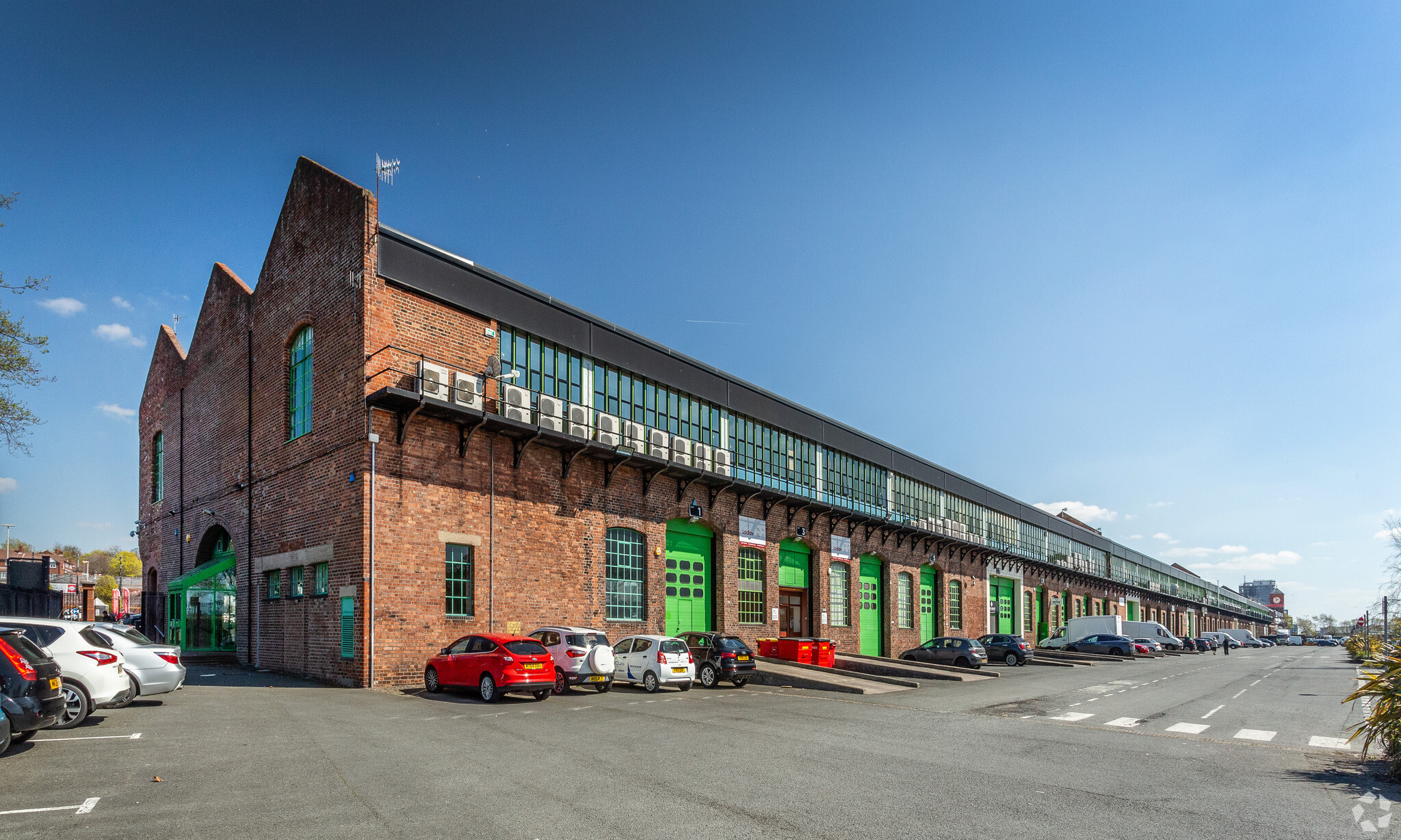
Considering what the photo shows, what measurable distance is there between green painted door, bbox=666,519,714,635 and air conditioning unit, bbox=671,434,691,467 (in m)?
2.18

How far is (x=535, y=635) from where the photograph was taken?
68.9 feet

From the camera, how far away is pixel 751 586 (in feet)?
112

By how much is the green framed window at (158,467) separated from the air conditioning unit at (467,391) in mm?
19131

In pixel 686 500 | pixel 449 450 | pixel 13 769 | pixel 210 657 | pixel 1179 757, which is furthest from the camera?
pixel 686 500

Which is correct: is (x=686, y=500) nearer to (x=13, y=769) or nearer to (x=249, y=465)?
(x=249, y=465)

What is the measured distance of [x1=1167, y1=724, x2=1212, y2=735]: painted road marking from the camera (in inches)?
615

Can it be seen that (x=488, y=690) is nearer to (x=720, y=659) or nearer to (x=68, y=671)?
(x=68, y=671)

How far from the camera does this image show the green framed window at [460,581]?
22266 millimetres

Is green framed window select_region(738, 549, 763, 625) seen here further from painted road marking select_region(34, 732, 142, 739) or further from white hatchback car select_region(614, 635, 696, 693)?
painted road marking select_region(34, 732, 142, 739)

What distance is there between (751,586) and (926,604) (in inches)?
700

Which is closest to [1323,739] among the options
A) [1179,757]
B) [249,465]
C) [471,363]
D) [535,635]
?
[1179,757]

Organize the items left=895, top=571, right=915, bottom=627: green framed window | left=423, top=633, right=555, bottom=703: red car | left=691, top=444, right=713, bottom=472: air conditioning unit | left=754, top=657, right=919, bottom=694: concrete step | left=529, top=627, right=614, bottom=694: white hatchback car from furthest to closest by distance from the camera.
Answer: left=895, top=571, right=915, bottom=627: green framed window → left=691, top=444, right=713, bottom=472: air conditioning unit → left=754, top=657, right=919, bottom=694: concrete step → left=529, top=627, right=614, bottom=694: white hatchback car → left=423, top=633, right=555, bottom=703: red car

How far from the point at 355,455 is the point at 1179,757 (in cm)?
1830

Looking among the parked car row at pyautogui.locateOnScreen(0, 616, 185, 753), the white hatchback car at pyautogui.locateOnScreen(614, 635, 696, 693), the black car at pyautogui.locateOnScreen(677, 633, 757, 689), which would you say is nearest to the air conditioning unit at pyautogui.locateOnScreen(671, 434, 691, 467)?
the black car at pyautogui.locateOnScreen(677, 633, 757, 689)
